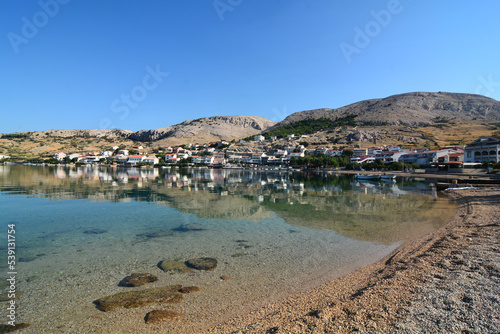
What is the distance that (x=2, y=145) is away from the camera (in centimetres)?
15475

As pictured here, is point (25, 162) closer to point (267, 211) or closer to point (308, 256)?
point (267, 211)

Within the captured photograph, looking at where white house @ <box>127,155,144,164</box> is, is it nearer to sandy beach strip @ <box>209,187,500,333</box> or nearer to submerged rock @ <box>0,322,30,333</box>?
submerged rock @ <box>0,322,30,333</box>

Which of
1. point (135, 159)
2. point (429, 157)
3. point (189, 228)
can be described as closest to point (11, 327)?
point (189, 228)

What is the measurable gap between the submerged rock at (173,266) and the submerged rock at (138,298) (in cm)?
149

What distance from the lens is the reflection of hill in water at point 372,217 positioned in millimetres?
14337

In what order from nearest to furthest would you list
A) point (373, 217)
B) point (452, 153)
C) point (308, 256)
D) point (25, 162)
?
1. point (308, 256)
2. point (373, 217)
3. point (452, 153)
4. point (25, 162)

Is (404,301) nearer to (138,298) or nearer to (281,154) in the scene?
(138,298)

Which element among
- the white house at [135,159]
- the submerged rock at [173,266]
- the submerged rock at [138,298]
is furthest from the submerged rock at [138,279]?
the white house at [135,159]

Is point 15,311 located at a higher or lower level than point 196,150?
lower

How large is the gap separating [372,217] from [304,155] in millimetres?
109543

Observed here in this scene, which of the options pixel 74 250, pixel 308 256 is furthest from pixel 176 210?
pixel 308 256

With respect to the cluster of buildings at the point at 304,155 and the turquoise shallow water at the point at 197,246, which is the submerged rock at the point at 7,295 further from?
the cluster of buildings at the point at 304,155

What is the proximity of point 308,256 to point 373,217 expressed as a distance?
9.89m

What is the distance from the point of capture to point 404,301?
585 centimetres
